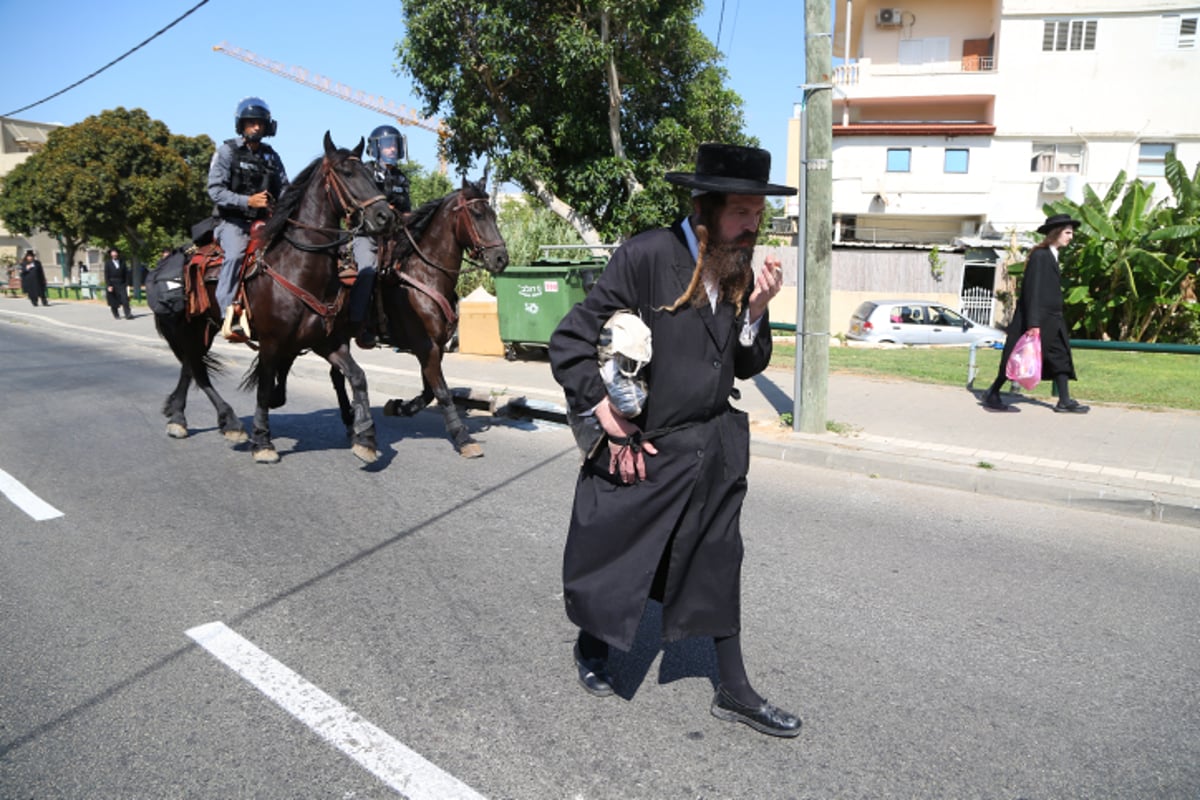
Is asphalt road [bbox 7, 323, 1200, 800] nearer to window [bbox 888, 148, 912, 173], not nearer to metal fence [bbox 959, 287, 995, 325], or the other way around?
metal fence [bbox 959, 287, 995, 325]

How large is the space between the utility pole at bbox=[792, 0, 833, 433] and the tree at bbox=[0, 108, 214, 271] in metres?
33.8

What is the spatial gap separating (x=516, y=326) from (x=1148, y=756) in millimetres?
11089

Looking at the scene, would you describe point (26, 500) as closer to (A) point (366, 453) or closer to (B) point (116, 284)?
(A) point (366, 453)

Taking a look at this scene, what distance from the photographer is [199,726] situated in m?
3.10

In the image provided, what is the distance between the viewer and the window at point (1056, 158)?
29672 mm

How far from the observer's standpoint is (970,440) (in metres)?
7.61

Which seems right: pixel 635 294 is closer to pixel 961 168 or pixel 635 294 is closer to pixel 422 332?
pixel 422 332

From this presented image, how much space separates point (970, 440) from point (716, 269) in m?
A: 5.63

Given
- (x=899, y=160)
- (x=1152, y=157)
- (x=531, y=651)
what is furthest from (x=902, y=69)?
(x=531, y=651)

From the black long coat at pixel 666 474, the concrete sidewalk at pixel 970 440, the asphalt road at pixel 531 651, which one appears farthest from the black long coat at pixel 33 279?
the black long coat at pixel 666 474

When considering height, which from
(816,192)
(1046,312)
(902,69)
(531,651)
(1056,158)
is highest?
(902,69)

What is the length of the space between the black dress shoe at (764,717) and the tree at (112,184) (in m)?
37.1

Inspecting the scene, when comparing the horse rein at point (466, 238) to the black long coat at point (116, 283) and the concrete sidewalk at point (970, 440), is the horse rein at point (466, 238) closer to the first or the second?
the concrete sidewalk at point (970, 440)

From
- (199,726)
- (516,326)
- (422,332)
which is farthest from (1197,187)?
(199,726)
